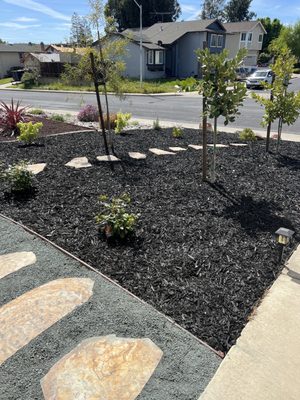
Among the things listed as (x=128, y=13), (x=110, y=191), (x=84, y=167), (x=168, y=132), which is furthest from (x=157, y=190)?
(x=128, y=13)

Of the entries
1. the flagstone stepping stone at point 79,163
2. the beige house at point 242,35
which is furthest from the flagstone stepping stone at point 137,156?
the beige house at point 242,35

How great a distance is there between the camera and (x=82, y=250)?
3.87 metres

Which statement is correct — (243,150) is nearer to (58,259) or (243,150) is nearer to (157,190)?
(157,190)

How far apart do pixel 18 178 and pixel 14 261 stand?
190 cm

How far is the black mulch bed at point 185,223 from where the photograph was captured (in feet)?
10.5

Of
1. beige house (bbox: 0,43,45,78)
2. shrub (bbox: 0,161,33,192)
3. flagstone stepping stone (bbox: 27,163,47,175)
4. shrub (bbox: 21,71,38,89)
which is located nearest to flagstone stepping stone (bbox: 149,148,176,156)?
flagstone stepping stone (bbox: 27,163,47,175)

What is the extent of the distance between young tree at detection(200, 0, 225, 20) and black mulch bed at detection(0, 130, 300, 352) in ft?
255

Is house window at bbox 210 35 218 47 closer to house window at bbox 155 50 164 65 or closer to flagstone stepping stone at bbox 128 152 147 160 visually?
house window at bbox 155 50 164 65

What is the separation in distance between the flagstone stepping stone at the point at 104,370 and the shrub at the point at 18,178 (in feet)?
10.8

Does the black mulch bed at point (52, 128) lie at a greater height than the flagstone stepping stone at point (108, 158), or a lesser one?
greater

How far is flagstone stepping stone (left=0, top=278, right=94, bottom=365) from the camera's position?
103 inches

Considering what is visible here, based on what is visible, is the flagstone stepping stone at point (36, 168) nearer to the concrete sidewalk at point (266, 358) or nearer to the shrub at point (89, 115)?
the concrete sidewalk at point (266, 358)

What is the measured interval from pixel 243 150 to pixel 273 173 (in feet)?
5.88

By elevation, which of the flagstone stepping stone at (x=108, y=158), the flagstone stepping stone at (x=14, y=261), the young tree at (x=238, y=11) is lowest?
the flagstone stepping stone at (x=14, y=261)
